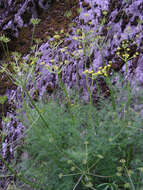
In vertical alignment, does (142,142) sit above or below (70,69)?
below

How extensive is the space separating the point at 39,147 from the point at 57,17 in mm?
3963

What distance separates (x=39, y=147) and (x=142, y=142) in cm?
116

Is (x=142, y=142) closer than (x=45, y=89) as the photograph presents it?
Yes

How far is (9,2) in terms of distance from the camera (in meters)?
5.83

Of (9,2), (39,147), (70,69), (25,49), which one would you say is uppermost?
(9,2)

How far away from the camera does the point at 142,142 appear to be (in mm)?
1996

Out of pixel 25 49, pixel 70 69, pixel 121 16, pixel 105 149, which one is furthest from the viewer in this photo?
pixel 25 49

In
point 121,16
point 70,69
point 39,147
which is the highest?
point 121,16

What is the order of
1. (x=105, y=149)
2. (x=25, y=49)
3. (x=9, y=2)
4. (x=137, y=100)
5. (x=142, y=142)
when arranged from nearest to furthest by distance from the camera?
(x=105, y=149) → (x=142, y=142) → (x=137, y=100) → (x=25, y=49) → (x=9, y=2)

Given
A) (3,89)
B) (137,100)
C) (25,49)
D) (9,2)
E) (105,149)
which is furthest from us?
(9,2)

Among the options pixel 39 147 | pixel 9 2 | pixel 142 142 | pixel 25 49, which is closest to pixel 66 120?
pixel 39 147

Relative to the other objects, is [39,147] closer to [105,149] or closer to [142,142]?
[105,149]

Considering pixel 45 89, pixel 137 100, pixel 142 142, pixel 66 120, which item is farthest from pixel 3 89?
pixel 142 142

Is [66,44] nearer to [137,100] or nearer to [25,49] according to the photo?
[25,49]
